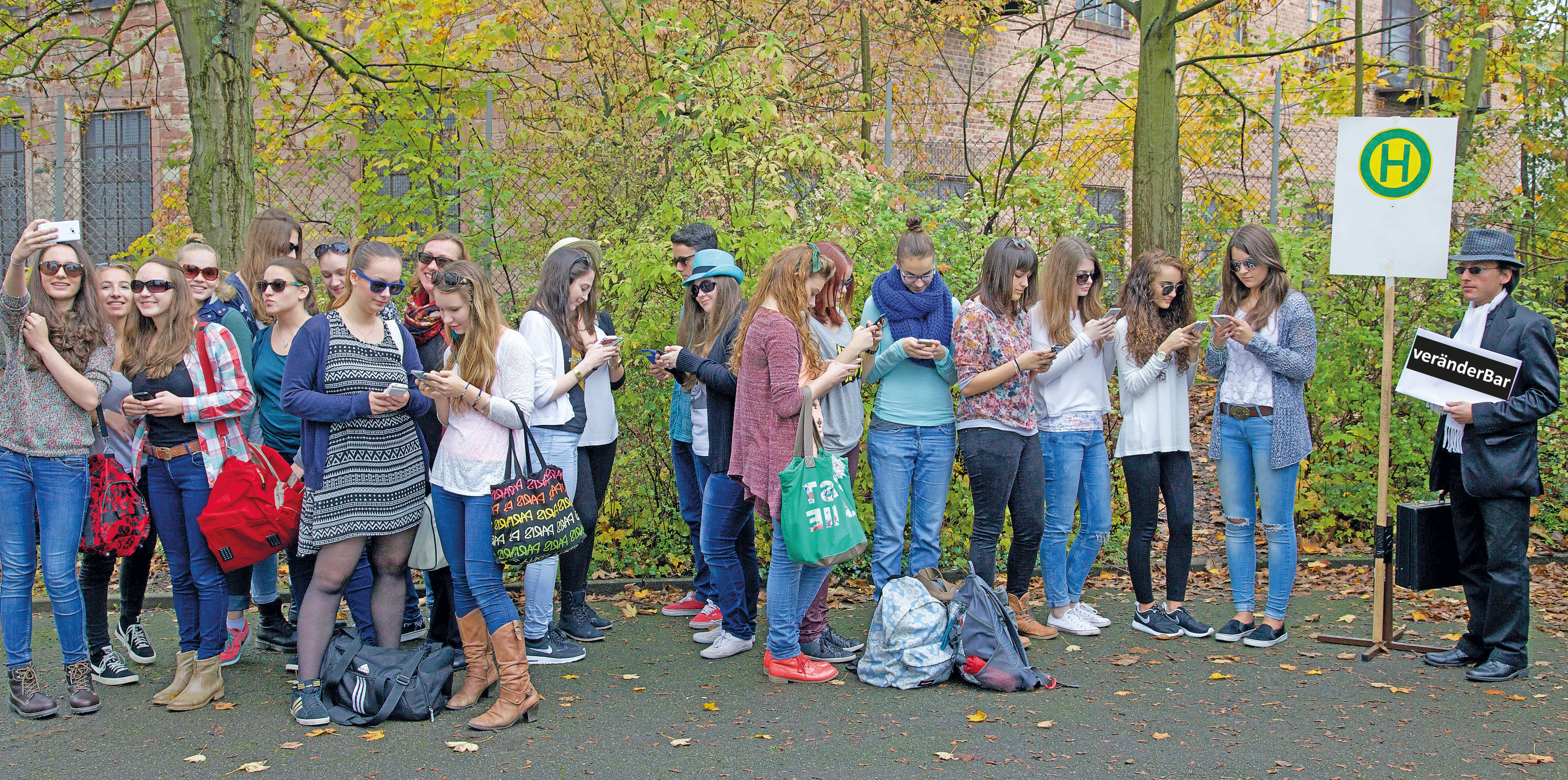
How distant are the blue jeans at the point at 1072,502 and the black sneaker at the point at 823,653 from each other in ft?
3.89

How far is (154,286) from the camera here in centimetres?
476

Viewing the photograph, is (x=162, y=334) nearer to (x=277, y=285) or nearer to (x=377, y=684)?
(x=277, y=285)

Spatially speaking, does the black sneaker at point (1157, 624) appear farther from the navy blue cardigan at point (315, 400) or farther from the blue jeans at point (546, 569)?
the navy blue cardigan at point (315, 400)

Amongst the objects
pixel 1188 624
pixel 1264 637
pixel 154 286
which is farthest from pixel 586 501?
pixel 1264 637

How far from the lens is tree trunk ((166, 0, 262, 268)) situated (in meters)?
7.74

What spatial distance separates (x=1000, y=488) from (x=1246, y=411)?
130cm

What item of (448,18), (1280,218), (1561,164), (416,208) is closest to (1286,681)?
(1280,218)

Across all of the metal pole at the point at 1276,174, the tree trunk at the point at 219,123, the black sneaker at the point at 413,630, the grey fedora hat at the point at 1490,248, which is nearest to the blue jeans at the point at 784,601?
the black sneaker at the point at 413,630

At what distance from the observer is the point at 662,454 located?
723cm

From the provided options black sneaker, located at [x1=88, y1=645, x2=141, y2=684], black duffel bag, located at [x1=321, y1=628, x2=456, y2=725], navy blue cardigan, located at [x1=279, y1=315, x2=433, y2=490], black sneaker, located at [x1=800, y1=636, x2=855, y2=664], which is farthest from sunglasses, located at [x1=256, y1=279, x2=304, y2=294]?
black sneaker, located at [x1=800, y1=636, x2=855, y2=664]

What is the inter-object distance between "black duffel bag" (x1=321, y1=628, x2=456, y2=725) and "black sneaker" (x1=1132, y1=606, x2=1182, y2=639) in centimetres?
348

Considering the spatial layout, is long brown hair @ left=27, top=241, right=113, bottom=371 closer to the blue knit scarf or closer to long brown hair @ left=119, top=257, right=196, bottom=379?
long brown hair @ left=119, top=257, right=196, bottom=379

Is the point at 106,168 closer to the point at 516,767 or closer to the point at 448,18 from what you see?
the point at 448,18

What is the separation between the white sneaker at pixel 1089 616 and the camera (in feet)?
19.7
